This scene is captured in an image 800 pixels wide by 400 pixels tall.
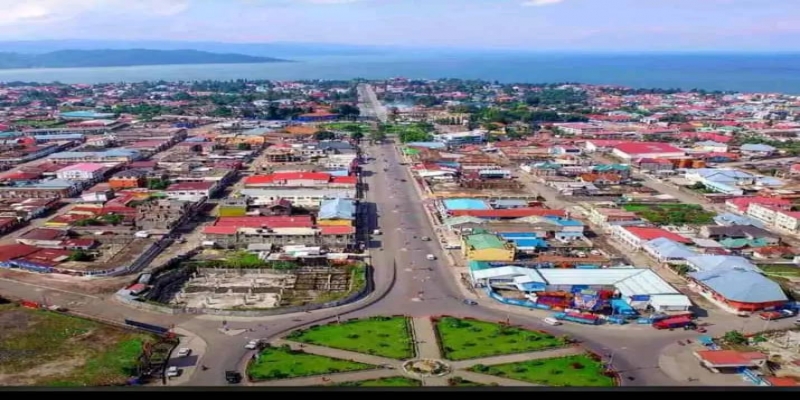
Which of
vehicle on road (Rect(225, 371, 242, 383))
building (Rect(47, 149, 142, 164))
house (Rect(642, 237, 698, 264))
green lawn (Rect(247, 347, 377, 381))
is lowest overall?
vehicle on road (Rect(225, 371, 242, 383))

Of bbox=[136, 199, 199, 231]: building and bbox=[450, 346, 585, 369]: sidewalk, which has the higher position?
bbox=[136, 199, 199, 231]: building

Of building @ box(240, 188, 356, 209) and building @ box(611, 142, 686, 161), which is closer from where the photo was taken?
building @ box(240, 188, 356, 209)

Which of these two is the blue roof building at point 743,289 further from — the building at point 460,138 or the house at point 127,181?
the building at point 460,138

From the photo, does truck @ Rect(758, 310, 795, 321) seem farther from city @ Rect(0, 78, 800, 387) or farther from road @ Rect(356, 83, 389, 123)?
road @ Rect(356, 83, 389, 123)

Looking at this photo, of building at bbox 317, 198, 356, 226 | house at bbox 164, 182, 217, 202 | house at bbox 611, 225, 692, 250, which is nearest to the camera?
house at bbox 611, 225, 692, 250

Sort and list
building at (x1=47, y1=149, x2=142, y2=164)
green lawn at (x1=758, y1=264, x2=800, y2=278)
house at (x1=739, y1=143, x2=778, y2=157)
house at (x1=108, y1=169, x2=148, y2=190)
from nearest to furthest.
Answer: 1. green lawn at (x1=758, y1=264, x2=800, y2=278)
2. house at (x1=108, y1=169, x2=148, y2=190)
3. building at (x1=47, y1=149, x2=142, y2=164)
4. house at (x1=739, y1=143, x2=778, y2=157)

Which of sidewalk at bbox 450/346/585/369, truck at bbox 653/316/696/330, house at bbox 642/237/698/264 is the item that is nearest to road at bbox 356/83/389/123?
house at bbox 642/237/698/264
